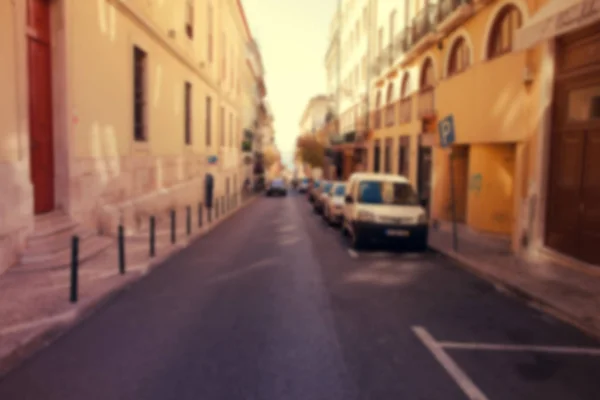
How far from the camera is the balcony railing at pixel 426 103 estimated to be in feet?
61.8

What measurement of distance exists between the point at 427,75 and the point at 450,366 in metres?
17.4

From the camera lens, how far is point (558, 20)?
8.66 meters

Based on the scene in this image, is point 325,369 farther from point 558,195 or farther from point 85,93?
point 85,93

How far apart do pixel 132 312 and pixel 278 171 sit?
121243 millimetres

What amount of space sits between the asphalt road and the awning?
4.40 meters

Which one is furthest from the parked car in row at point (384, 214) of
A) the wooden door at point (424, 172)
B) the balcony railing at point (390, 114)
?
the balcony railing at point (390, 114)

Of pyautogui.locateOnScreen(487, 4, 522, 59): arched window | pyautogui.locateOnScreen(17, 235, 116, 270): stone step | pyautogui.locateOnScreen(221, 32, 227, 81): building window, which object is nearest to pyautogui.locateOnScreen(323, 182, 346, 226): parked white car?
pyautogui.locateOnScreen(487, 4, 522, 59): arched window

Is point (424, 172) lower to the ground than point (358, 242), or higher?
higher

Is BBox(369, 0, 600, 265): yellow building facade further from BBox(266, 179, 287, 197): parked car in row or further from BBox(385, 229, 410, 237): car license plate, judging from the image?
BBox(266, 179, 287, 197): parked car in row

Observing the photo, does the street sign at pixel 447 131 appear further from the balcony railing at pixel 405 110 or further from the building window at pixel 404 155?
the building window at pixel 404 155

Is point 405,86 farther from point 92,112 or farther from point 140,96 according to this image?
point 92,112

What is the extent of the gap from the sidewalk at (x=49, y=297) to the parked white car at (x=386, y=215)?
15.0 feet

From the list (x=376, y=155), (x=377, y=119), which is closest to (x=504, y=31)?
(x=377, y=119)

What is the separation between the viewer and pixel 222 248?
40.6ft
